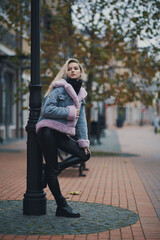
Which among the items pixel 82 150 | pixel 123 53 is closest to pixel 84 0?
pixel 123 53

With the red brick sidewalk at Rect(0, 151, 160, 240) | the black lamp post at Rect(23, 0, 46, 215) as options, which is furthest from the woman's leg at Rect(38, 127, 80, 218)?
the red brick sidewalk at Rect(0, 151, 160, 240)

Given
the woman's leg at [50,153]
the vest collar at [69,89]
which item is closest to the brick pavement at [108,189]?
the woman's leg at [50,153]

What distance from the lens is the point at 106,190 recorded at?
7.97m

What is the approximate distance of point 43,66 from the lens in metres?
14.8

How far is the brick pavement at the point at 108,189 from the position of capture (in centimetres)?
498

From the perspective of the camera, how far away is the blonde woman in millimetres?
5500

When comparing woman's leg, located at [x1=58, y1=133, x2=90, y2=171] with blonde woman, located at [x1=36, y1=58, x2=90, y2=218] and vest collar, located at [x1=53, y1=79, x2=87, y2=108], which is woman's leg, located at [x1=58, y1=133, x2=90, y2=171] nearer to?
blonde woman, located at [x1=36, y1=58, x2=90, y2=218]

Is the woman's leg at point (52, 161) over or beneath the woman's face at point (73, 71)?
beneath

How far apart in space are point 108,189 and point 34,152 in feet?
8.34

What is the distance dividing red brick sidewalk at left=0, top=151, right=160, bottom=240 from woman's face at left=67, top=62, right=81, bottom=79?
182 cm

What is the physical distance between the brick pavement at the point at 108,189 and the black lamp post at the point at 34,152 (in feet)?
3.40

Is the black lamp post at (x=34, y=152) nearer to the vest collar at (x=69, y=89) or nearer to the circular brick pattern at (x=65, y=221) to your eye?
the circular brick pattern at (x=65, y=221)

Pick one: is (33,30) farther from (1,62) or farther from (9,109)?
(9,109)

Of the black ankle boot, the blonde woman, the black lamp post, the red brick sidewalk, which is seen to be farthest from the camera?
the black lamp post
